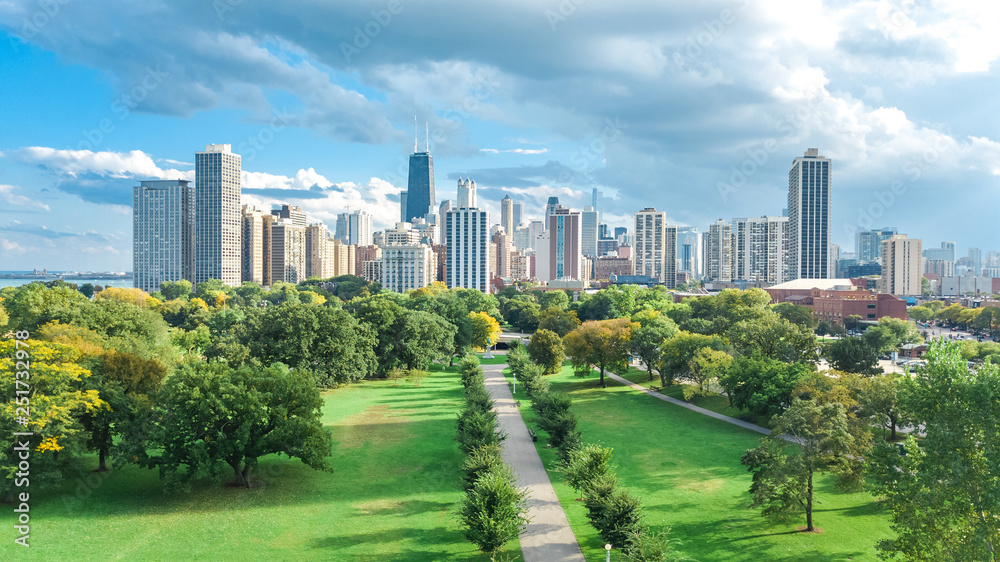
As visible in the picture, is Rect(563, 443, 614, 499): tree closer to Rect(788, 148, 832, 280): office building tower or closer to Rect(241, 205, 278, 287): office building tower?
Rect(788, 148, 832, 280): office building tower

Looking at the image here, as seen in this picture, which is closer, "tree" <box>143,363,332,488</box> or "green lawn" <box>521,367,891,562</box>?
"green lawn" <box>521,367,891,562</box>

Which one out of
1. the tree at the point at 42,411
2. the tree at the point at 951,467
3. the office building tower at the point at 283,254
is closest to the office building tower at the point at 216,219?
the office building tower at the point at 283,254

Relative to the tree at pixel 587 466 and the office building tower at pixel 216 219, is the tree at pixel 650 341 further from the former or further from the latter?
the office building tower at pixel 216 219

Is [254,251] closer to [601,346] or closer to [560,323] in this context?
[560,323]

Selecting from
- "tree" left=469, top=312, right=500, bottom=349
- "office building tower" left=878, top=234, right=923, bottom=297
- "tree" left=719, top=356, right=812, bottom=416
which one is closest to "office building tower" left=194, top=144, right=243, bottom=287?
"tree" left=469, top=312, right=500, bottom=349

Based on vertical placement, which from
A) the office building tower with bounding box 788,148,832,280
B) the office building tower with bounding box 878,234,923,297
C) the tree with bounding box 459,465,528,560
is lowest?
the tree with bounding box 459,465,528,560

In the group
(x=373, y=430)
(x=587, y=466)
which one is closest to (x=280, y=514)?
(x=587, y=466)

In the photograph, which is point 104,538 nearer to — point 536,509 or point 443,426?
point 536,509
